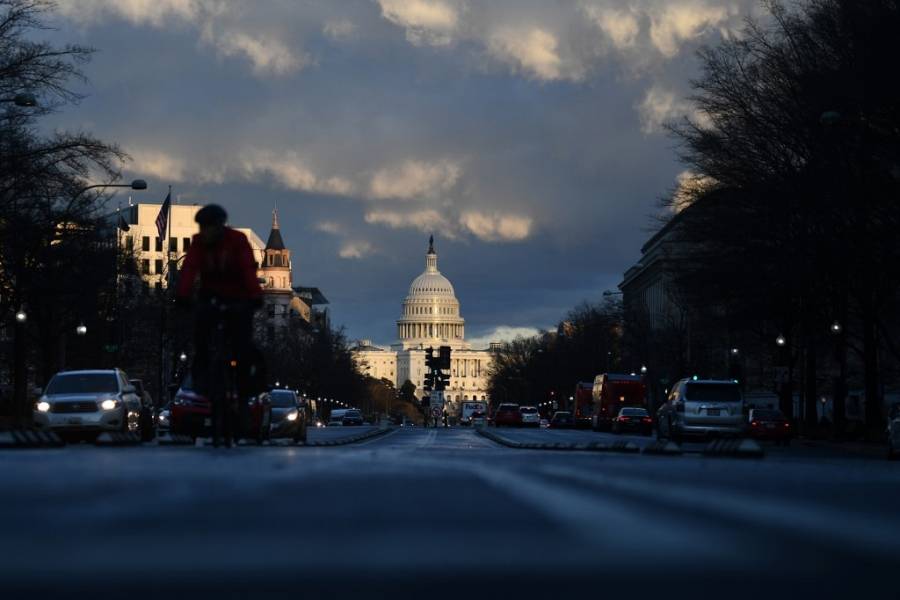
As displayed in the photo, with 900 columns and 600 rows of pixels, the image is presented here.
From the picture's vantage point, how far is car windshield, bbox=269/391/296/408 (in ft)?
135

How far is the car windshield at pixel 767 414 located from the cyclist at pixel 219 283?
46.4 m

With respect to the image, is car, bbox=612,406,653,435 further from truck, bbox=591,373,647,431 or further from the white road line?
the white road line

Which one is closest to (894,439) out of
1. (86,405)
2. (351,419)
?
(86,405)

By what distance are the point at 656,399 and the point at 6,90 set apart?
8431cm

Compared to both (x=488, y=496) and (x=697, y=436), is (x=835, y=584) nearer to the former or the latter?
(x=488, y=496)

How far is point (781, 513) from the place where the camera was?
5340mm

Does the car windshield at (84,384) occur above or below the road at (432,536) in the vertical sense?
above

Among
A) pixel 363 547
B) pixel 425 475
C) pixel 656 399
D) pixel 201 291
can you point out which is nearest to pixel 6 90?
pixel 201 291

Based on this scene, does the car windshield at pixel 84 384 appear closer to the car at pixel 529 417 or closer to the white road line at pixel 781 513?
the white road line at pixel 781 513

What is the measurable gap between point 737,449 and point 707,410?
30.7 metres

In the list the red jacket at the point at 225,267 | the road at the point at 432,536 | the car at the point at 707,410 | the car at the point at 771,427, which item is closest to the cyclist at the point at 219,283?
the red jacket at the point at 225,267

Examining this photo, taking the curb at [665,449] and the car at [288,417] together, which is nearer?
the curb at [665,449]

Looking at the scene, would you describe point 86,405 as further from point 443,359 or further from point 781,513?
point 443,359

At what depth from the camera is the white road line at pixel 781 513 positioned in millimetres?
4520
